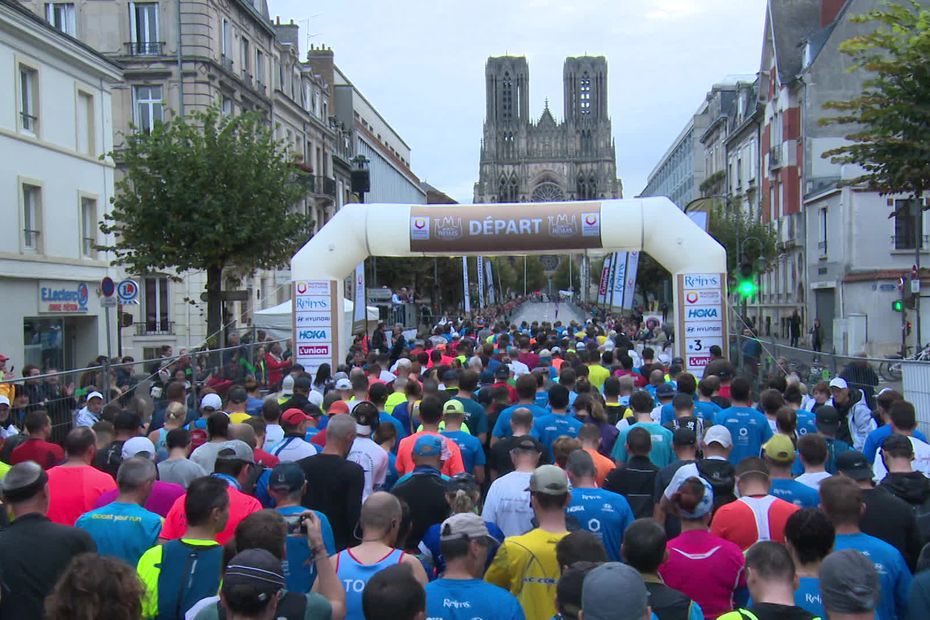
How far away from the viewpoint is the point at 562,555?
13.6 ft

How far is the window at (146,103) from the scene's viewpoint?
3133 cm

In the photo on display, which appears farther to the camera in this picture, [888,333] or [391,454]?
[888,333]

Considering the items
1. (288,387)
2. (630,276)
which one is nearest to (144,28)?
(630,276)

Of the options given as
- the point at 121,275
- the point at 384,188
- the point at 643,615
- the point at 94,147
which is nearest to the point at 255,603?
the point at 643,615

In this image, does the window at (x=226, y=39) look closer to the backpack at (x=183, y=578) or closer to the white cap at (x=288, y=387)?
the white cap at (x=288, y=387)

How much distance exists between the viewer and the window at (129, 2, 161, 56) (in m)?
31.0

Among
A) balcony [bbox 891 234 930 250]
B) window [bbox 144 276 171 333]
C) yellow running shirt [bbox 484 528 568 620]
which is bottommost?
yellow running shirt [bbox 484 528 568 620]

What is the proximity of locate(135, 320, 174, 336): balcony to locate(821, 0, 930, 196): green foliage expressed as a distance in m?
22.2

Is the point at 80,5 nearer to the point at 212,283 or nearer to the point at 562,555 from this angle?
the point at 212,283

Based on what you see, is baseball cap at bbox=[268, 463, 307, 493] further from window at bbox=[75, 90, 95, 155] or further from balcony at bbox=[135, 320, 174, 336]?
balcony at bbox=[135, 320, 174, 336]

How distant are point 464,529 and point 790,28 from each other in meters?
43.0

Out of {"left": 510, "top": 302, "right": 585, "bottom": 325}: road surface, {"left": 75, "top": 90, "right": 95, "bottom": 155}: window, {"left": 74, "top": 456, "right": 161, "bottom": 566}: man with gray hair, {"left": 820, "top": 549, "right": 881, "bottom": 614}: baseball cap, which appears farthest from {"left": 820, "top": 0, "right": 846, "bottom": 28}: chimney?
{"left": 820, "top": 549, "right": 881, "bottom": 614}: baseball cap

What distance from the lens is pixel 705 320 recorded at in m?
16.0

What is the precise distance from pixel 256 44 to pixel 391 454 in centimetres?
3236
